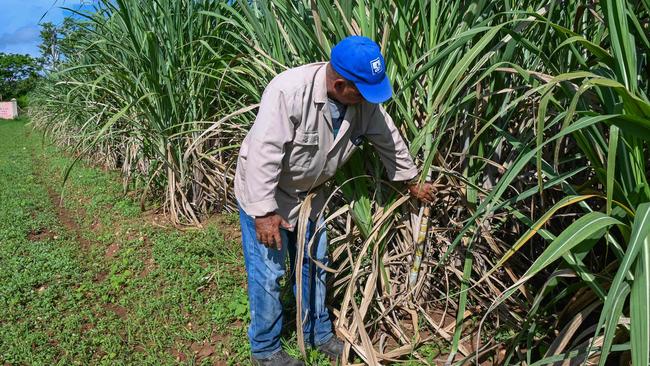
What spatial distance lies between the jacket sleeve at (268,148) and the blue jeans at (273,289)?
A: 0.69 ft

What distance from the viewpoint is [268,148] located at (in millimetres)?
1763

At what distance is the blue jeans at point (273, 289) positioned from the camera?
2.03 m

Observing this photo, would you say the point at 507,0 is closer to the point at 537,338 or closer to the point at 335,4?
the point at 335,4

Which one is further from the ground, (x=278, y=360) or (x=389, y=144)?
(x=389, y=144)

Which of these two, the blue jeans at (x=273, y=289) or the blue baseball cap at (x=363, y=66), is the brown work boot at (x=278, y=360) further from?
the blue baseball cap at (x=363, y=66)

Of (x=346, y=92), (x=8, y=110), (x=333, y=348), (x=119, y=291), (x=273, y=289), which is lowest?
(x=333, y=348)

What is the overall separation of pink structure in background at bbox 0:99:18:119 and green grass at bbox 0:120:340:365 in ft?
93.9

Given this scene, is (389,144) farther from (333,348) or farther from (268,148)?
(333,348)

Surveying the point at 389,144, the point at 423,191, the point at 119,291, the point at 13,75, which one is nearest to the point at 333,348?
the point at 423,191

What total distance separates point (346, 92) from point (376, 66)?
0.56 ft

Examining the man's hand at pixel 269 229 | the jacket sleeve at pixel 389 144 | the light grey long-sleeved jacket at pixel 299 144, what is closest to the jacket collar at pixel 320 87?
the light grey long-sleeved jacket at pixel 299 144

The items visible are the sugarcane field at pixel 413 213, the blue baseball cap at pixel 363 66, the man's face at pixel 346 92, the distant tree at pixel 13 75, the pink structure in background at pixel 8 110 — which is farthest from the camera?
the distant tree at pixel 13 75

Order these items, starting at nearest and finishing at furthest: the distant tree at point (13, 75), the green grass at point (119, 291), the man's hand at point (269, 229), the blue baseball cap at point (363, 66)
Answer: the blue baseball cap at point (363, 66) → the man's hand at point (269, 229) → the green grass at point (119, 291) → the distant tree at point (13, 75)

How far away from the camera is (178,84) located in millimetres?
3598
